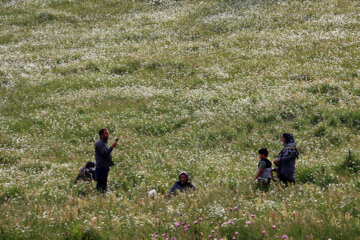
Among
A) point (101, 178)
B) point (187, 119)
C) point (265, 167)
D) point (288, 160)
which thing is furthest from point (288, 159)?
point (187, 119)

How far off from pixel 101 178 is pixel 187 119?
7.34 metres

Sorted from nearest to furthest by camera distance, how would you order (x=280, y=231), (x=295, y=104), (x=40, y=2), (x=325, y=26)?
(x=280, y=231), (x=295, y=104), (x=325, y=26), (x=40, y=2)

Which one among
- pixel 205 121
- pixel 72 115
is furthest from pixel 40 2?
pixel 205 121

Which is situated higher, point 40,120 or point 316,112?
point 316,112

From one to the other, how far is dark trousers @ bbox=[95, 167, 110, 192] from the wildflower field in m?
0.36

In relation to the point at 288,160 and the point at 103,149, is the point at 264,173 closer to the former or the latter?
the point at 288,160

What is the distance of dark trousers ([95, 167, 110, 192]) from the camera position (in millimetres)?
10594

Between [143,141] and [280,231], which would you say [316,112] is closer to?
[143,141]

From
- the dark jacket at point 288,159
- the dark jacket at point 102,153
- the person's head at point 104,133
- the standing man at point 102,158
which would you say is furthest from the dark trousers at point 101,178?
the dark jacket at point 288,159

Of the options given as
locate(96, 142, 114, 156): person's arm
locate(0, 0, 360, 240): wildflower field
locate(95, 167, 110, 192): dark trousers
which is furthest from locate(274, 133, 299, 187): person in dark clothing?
locate(95, 167, 110, 192): dark trousers

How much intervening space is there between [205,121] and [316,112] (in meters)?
4.74

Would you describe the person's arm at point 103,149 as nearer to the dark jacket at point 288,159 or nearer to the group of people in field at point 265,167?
the group of people in field at point 265,167

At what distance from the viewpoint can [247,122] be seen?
16156mm

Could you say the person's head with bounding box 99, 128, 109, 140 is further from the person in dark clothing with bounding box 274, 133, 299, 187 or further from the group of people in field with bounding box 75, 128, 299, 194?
the person in dark clothing with bounding box 274, 133, 299, 187
